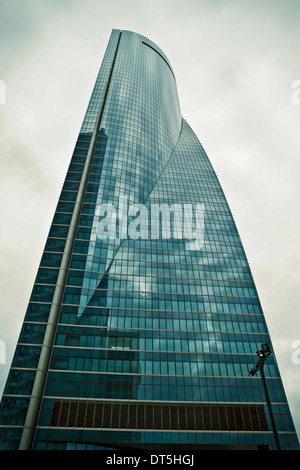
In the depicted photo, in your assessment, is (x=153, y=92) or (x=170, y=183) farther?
(x=153, y=92)

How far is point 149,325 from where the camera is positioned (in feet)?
234

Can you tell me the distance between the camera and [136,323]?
71.1 m

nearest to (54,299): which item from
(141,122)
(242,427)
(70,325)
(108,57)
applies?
(70,325)

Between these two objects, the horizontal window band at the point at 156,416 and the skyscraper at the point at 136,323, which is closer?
the horizontal window band at the point at 156,416

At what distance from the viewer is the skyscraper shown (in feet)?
185

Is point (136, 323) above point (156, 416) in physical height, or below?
above

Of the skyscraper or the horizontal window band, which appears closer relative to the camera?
the horizontal window band

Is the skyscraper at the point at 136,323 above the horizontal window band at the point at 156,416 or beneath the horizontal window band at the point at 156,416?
above

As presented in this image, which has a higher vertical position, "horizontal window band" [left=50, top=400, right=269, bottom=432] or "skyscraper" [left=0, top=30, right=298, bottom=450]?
"skyscraper" [left=0, top=30, right=298, bottom=450]

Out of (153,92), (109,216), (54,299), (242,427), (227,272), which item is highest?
(153,92)

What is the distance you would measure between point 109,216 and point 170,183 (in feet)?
110

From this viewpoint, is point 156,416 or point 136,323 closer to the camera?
point 156,416

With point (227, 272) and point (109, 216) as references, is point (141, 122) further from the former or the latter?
point (227, 272)

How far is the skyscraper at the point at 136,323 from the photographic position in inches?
2221
